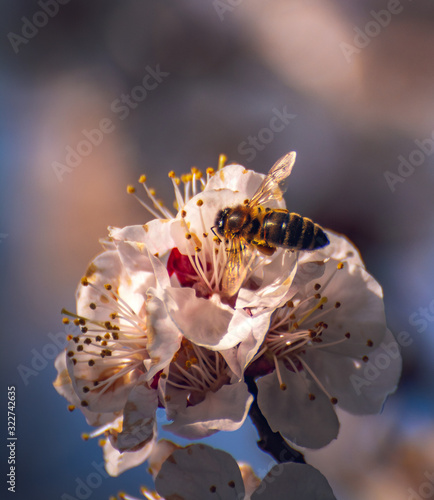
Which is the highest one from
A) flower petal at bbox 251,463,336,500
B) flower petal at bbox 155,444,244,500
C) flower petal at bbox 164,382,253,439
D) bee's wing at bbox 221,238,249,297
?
bee's wing at bbox 221,238,249,297

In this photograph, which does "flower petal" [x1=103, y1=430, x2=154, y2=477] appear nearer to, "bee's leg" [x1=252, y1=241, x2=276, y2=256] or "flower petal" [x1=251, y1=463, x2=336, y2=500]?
"flower petal" [x1=251, y1=463, x2=336, y2=500]

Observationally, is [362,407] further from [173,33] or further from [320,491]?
[173,33]

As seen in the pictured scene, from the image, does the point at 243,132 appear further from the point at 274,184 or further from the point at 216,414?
the point at 216,414

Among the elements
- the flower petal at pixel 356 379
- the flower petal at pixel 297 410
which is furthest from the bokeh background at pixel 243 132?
the flower petal at pixel 297 410

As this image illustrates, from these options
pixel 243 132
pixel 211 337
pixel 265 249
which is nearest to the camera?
pixel 211 337

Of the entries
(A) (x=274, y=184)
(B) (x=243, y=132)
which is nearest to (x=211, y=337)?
(A) (x=274, y=184)

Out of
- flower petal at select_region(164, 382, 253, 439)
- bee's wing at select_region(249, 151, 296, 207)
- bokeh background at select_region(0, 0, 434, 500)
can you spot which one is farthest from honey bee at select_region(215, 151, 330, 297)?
bokeh background at select_region(0, 0, 434, 500)
